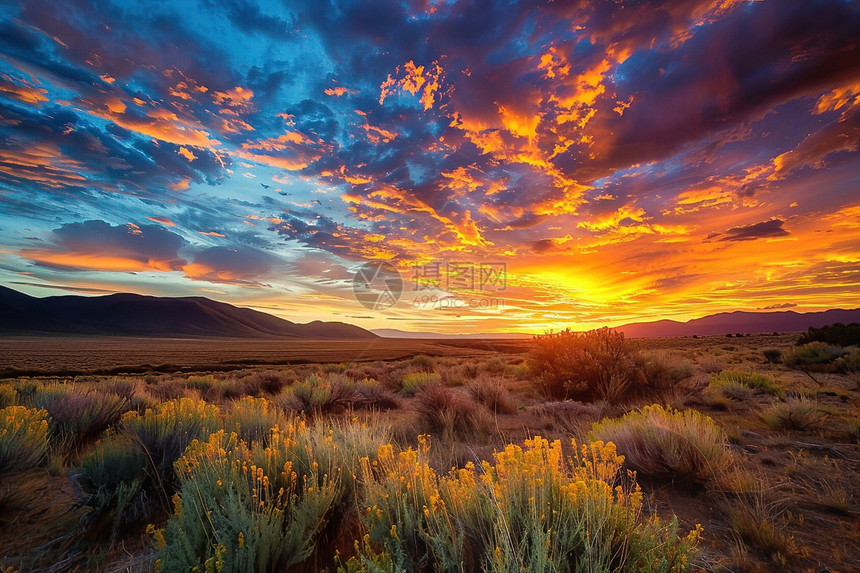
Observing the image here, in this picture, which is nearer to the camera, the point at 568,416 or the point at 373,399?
the point at 568,416

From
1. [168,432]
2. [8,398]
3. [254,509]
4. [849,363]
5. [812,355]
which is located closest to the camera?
[254,509]

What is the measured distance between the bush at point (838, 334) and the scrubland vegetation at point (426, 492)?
1980 centimetres

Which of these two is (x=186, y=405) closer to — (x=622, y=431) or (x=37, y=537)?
(x=37, y=537)

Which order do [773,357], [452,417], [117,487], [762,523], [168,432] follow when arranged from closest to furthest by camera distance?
[762,523]
[117,487]
[168,432]
[452,417]
[773,357]

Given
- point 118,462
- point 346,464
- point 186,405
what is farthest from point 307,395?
point 346,464

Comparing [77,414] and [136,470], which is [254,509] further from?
[77,414]

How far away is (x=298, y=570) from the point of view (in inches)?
111

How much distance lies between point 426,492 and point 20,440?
5.23 m

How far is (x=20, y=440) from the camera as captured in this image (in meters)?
4.43

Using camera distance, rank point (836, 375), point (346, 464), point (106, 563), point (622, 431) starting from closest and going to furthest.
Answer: point (106, 563) < point (346, 464) < point (622, 431) < point (836, 375)

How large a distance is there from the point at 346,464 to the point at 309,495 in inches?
25.2

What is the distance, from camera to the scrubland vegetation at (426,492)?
7.99ft

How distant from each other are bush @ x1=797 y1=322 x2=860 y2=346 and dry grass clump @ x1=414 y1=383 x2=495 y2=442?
2410 centimetres

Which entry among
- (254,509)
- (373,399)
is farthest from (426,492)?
(373,399)
